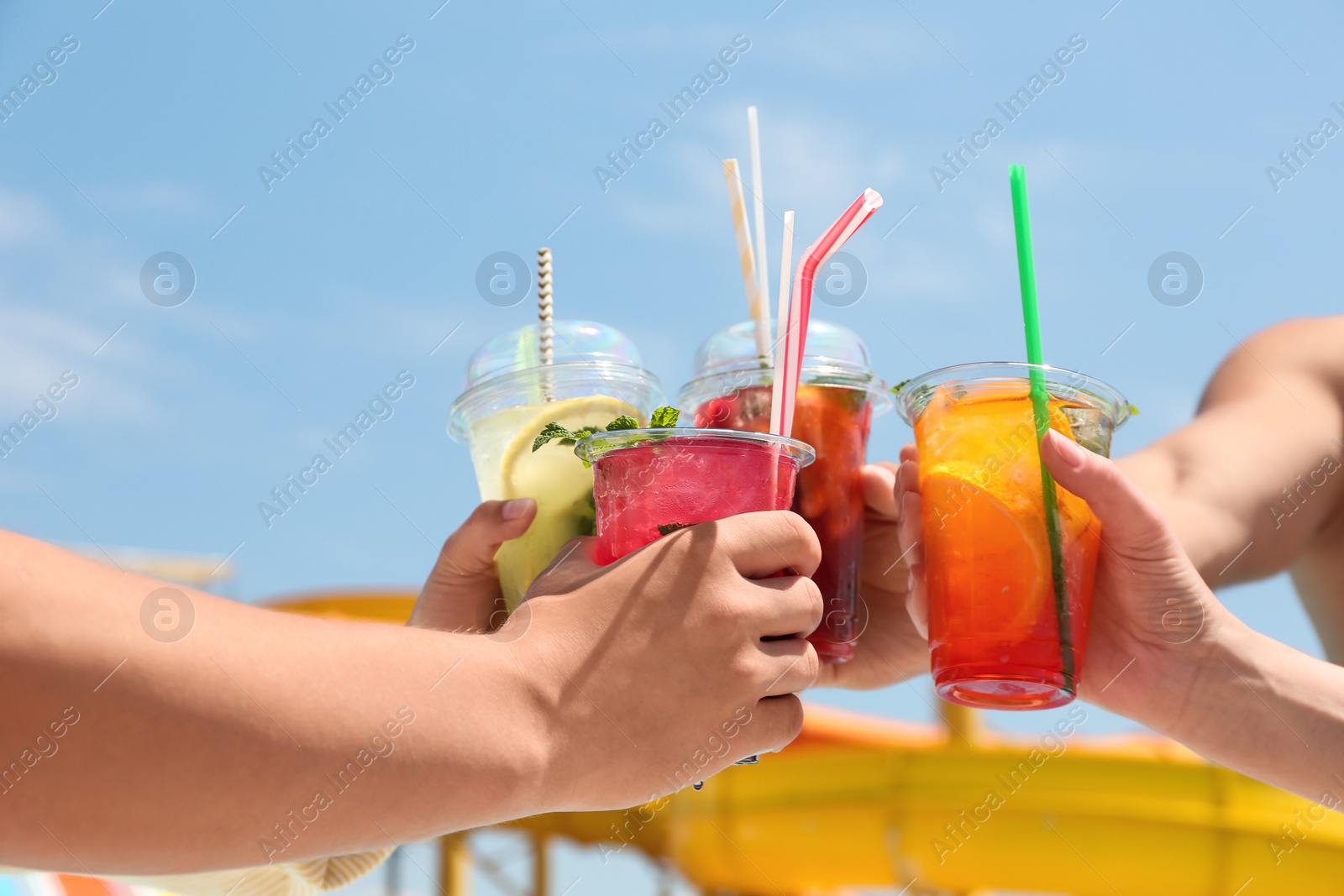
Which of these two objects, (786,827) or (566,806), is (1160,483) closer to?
(566,806)

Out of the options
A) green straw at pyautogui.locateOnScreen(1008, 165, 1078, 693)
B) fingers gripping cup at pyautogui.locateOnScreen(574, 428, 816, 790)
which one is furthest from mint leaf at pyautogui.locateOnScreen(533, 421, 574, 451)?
green straw at pyautogui.locateOnScreen(1008, 165, 1078, 693)

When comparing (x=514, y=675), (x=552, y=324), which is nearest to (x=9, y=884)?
(x=552, y=324)

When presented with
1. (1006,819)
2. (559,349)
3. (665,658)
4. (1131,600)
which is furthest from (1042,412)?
(1006,819)

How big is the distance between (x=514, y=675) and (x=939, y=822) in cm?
725

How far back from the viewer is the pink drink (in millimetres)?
1904

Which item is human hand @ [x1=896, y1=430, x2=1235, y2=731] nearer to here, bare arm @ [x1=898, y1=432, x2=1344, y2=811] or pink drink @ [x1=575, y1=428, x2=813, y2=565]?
bare arm @ [x1=898, y1=432, x2=1344, y2=811]

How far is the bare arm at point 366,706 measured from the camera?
1.23 metres

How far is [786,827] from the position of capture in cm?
874

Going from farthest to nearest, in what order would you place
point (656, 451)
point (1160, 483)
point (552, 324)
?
1. point (1160, 483)
2. point (552, 324)
3. point (656, 451)

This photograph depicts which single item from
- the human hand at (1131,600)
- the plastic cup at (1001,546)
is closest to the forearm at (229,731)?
the plastic cup at (1001,546)

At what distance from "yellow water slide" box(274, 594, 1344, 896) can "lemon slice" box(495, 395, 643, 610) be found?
5305 mm

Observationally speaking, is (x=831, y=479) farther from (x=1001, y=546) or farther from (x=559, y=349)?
(x=559, y=349)

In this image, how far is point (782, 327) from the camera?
77.9 inches

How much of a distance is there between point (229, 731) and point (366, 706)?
175 millimetres
